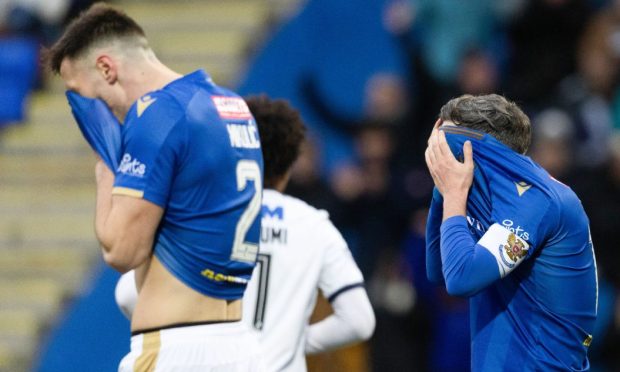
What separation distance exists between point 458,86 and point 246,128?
5.33 m

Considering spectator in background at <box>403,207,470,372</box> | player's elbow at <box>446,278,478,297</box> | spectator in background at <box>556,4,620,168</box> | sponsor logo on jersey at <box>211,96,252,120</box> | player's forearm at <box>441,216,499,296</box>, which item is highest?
sponsor logo on jersey at <box>211,96,252,120</box>

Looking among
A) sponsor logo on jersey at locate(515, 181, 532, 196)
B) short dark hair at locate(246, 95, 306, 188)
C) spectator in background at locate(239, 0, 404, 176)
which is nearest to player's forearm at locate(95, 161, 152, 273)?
short dark hair at locate(246, 95, 306, 188)

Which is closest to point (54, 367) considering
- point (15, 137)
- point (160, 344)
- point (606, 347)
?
point (15, 137)

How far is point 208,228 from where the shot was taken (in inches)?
187

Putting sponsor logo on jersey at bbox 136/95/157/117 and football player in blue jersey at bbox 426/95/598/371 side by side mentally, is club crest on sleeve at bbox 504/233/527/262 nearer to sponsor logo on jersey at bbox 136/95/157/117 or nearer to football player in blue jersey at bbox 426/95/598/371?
football player in blue jersey at bbox 426/95/598/371

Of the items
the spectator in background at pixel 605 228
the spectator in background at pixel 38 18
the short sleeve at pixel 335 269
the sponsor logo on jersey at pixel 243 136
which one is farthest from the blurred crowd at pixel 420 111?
the sponsor logo on jersey at pixel 243 136

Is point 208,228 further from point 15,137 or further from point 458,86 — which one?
point 15,137

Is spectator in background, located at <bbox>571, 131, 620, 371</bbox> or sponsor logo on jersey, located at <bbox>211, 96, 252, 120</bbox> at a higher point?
sponsor logo on jersey, located at <bbox>211, 96, 252, 120</bbox>

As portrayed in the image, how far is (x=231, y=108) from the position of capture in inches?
194

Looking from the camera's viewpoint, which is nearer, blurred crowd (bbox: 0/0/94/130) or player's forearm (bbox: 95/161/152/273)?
player's forearm (bbox: 95/161/152/273)

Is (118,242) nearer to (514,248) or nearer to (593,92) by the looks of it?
(514,248)

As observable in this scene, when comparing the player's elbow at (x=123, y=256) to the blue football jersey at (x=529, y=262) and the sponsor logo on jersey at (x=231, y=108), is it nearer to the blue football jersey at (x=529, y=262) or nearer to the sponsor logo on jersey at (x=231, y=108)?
the sponsor logo on jersey at (x=231, y=108)

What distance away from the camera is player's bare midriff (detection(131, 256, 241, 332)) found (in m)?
4.69

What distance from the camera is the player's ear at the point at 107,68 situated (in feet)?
16.2
